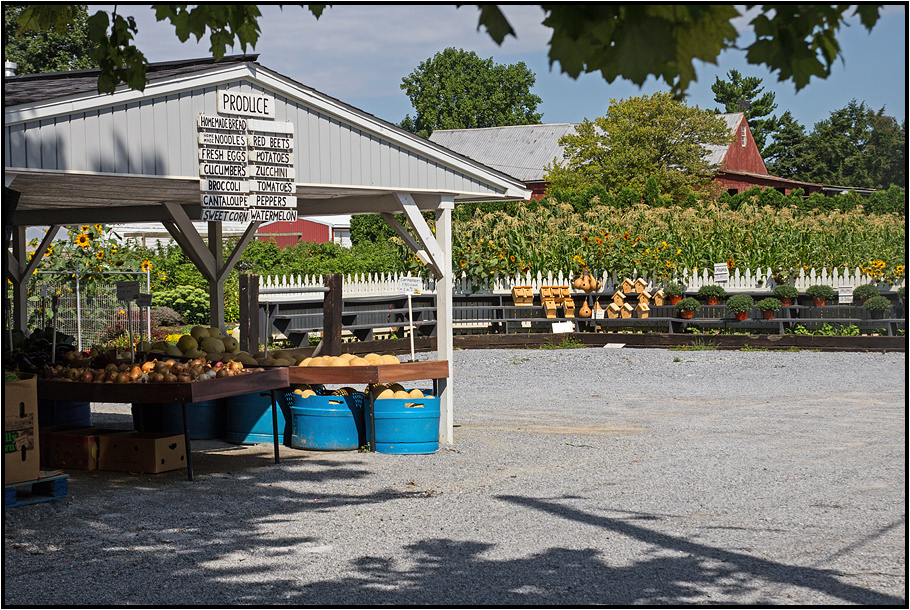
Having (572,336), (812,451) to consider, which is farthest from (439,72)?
(812,451)

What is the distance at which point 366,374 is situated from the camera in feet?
28.6

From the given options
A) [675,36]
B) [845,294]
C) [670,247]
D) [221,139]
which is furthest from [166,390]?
[670,247]

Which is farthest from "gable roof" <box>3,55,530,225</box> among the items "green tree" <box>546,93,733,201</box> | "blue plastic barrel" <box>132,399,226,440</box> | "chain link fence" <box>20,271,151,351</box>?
"green tree" <box>546,93,733,201</box>

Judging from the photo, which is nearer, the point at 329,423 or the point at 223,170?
the point at 223,170

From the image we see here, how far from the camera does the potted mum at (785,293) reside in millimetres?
20000

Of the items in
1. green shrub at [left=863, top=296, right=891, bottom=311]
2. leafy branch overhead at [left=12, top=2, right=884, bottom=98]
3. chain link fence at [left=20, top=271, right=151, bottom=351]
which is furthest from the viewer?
green shrub at [left=863, top=296, right=891, bottom=311]

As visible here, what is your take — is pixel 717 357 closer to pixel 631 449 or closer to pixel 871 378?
pixel 871 378

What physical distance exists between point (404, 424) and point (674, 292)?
43.6 ft

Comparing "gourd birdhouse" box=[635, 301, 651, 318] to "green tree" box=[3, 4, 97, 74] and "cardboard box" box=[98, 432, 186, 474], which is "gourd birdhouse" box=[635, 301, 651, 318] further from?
"green tree" box=[3, 4, 97, 74]

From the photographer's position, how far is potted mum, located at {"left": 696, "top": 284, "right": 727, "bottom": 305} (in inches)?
812

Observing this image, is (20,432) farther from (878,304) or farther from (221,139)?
(878,304)

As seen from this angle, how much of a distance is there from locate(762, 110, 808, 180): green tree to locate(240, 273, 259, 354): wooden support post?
6323 cm

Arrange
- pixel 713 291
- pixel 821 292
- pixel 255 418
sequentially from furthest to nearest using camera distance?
pixel 713 291 → pixel 821 292 → pixel 255 418

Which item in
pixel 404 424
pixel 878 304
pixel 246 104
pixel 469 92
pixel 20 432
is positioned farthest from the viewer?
pixel 469 92
